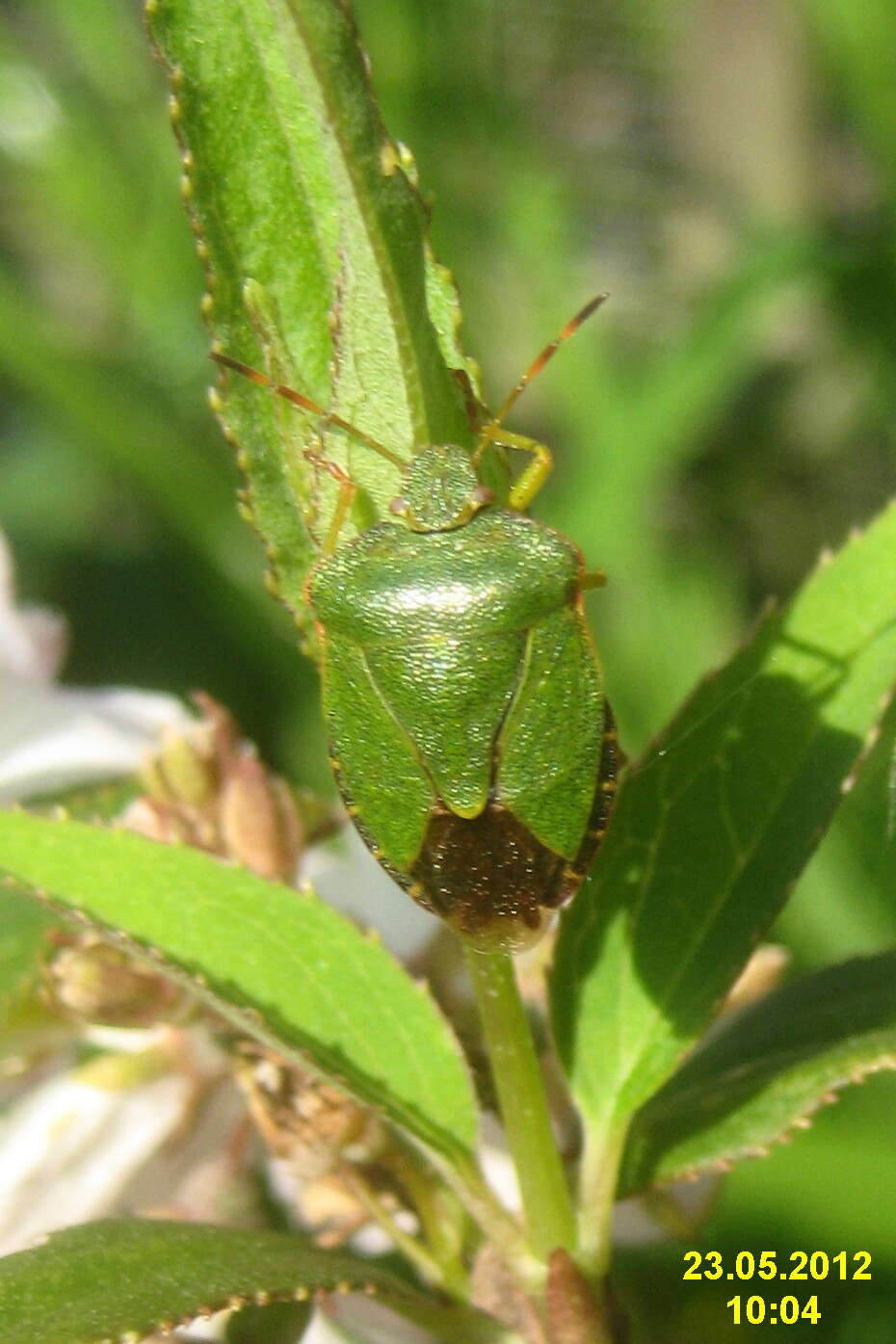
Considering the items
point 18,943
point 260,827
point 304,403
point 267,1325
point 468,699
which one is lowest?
point 18,943

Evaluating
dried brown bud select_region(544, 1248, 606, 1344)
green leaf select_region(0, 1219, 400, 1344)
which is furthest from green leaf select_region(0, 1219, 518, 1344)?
dried brown bud select_region(544, 1248, 606, 1344)

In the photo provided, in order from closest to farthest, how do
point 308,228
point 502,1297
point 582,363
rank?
1. point 308,228
2. point 502,1297
3. point 582,363

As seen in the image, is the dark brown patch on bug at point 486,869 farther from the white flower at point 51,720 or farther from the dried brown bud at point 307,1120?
the white flower at point 51,720

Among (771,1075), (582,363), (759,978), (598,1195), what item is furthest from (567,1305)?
(582,363)

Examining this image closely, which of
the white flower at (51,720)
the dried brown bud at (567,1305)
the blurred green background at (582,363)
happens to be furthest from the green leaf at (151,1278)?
the blurred green background at (582,363)

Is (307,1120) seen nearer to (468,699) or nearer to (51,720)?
(468,699)

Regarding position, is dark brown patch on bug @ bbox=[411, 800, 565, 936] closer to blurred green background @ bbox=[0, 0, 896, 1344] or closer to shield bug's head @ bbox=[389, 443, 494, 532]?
shield bug's head @ bbox=[389, 443, 494, 532]
